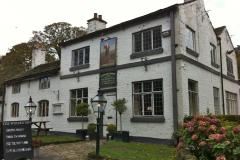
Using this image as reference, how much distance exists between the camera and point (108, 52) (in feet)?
60.6

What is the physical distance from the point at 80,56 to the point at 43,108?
6105 millimetres

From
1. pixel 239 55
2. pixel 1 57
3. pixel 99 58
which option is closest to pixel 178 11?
pixel 99 58

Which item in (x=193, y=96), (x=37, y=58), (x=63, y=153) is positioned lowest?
(x=63, y=153)

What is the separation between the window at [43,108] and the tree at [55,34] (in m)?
17.8

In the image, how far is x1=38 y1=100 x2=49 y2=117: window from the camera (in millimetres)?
23453

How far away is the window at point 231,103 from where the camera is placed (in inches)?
849

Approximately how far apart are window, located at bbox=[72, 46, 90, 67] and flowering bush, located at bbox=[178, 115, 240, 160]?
558 inches

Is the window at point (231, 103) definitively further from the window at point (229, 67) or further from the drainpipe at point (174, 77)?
the drainpipe at point (174, 77)

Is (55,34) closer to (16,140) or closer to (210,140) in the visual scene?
(16,140)

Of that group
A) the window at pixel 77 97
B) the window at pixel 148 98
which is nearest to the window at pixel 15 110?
the window at pixel 77 97

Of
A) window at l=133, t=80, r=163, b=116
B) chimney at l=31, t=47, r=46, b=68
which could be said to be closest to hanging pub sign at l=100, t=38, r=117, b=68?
window at l=133, t=80, r=163, b=116

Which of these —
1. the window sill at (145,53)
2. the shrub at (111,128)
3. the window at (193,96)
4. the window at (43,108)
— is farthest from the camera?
the window at (43,108)

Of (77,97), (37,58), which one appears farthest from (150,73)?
(37,58)

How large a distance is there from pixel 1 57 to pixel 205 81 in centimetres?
3737
